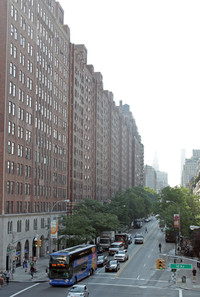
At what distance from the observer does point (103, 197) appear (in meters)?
142

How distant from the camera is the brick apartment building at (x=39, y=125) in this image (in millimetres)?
63094

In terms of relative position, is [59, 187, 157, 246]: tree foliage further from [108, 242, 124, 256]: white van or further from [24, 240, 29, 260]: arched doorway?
[24, 240, 29, 260]: arched doorway

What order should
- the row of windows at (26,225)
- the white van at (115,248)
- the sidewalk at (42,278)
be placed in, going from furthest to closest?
the white van at (115,248)
the row of windows at (26,225)
the sidewalk at (42,278)

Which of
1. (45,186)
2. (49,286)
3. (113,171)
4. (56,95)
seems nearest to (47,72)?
(56,95)

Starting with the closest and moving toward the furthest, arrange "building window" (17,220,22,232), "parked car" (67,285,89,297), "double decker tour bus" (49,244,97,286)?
"parked car" (67,285,89,297) → "double decker tour bus" (49,244,97,286) → "building window" (17,220,22,232)

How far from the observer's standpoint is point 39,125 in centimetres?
7769

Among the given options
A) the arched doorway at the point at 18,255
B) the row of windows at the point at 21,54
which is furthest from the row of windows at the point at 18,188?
the row of windows at the point at 21,54

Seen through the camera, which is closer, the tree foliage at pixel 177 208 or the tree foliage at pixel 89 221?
the tree foliage at pixel 89 221

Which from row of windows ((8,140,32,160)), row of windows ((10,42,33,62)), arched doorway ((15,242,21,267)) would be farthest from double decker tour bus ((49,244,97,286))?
row of windows ((10,42,33,62))

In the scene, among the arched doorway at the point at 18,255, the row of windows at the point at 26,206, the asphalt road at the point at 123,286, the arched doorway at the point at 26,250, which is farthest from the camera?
the arched doorway at the point at 26,250

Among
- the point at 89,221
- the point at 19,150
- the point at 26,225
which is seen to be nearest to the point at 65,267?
the point at 26,225

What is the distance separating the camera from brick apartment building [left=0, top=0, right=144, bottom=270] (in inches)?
2484

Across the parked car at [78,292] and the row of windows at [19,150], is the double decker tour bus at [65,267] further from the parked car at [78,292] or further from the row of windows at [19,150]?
the row of windows at [19,150]

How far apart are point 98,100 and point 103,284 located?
A: 9537 centimetres
